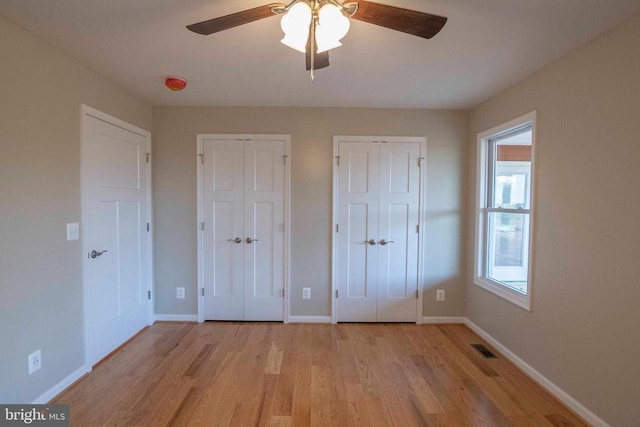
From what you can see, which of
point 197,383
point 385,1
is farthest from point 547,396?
point 385,1

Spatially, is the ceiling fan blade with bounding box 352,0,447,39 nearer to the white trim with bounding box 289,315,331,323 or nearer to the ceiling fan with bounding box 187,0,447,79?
the ceiling fan with bounding box 187,0,447,79

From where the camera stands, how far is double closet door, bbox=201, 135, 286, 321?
2.96 meters

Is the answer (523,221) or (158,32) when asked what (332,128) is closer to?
(158,32)

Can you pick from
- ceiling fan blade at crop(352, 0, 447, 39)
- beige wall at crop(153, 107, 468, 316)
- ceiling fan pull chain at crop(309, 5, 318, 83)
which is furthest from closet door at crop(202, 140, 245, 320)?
ceiling fan blade at crop(352, 0, 447, 39)

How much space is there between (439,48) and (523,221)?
160 cm

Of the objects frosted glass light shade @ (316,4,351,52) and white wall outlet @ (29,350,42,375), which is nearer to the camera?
frosted glass light shade @ (316,4,351,52)

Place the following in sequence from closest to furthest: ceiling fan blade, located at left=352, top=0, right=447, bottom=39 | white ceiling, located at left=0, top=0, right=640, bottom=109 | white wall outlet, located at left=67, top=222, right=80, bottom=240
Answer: ceiling fan blade, located at left=352, top=0, right=447, bottom=39 < white ceiling, located at left=0, top=0, right=640, bottom=109 < white wall outlet, located at left=67, top=222, right=80, bottom=240

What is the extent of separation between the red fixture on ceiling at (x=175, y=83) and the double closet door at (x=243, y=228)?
68 centimetres

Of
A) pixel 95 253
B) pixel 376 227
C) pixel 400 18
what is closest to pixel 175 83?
pixel 95 253

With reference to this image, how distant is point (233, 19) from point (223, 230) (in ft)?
7.03

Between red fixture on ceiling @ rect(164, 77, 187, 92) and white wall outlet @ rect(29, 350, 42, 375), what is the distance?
2.12 meters

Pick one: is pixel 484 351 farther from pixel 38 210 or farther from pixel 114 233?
pixel 38 210

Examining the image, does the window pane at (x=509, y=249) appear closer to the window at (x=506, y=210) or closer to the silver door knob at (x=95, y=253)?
the window at (x=506, y=210)

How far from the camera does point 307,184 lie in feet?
9.77
